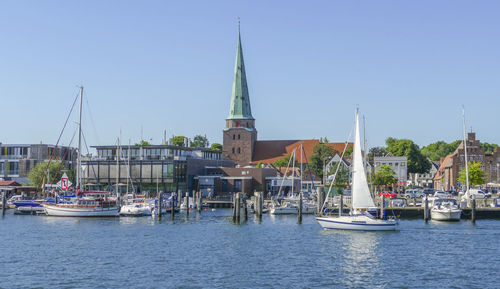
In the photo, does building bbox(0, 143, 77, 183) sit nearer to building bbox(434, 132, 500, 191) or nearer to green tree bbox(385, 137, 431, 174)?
building bbox(434, 132, 500, 191)

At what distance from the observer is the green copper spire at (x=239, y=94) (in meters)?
137

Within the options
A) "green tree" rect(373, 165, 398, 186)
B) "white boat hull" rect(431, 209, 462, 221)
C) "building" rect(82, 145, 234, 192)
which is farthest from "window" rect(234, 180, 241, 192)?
"white boat hull" rect(431, 209, 462, 221)

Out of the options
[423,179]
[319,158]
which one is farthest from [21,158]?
[423,179]

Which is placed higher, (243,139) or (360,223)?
(243,139)

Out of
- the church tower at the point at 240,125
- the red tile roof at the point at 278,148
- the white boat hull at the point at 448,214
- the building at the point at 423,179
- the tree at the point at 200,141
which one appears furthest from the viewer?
the tree at the point at 200,141

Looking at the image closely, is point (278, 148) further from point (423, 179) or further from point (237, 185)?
point (237, 185)

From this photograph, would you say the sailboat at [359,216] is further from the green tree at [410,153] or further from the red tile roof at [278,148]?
the green tree at [410,153]

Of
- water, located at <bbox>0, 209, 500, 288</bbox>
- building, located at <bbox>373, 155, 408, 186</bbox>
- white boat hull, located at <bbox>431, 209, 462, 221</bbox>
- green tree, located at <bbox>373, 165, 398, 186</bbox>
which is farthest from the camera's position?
building, located at <bbox>373, 155, 408, 186</bbox>

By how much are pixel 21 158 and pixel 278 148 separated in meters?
61.2

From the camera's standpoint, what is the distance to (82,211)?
233 feet

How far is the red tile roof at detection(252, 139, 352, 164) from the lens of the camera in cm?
14838

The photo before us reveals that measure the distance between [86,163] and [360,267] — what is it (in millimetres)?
77234

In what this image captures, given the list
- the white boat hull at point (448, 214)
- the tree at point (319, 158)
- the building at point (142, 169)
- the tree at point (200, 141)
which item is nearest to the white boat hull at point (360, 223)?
the white boat hull at point (448, 214)

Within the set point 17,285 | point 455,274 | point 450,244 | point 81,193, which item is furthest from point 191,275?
point 81,193
